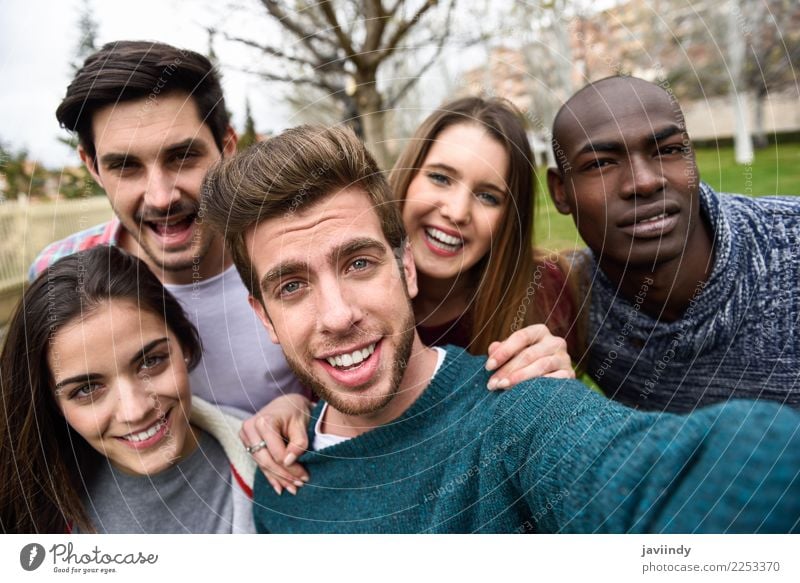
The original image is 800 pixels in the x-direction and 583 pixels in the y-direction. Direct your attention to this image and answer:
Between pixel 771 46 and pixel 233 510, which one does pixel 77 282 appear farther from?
pixel 771 46

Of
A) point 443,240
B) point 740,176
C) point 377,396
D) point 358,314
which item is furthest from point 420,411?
point 740,176

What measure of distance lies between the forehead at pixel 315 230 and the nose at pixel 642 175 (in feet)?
1.19

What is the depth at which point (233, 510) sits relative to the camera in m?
0.93

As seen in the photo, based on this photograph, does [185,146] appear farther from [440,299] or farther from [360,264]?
[440,299]

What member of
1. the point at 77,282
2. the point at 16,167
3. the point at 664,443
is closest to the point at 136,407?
the point at 77,282

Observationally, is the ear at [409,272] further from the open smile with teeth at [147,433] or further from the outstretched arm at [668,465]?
the open smile with teeth at [147,433]

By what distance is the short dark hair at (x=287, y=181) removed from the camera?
2.44ft

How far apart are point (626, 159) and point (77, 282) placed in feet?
2.74

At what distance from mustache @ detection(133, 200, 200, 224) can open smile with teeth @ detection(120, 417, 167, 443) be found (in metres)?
0.32

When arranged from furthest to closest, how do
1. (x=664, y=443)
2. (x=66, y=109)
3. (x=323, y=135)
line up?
(x=66, y=109) < (x=323, y=135) < (x=664, y=443)

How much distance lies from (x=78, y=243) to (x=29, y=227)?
9 centimetres

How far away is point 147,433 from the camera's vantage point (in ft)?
2.84

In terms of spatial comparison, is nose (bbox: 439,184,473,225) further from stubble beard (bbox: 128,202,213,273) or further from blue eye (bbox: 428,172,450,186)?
stubble beard (bbox: 128,202,213,273)

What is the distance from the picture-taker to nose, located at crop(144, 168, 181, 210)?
0.88 metres
